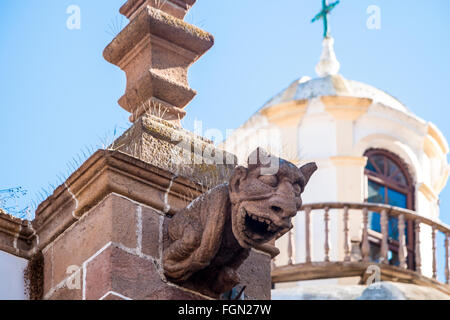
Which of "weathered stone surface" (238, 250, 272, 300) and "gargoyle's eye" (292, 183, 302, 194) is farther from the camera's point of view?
"weathered stone surface" (238, 250, 272, 300)

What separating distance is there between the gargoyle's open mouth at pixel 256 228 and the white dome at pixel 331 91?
1933cm

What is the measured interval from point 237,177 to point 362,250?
56.2ft

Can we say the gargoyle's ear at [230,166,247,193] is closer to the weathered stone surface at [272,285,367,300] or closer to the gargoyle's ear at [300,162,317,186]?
the gargoyle's ear at [300,162,317,186]

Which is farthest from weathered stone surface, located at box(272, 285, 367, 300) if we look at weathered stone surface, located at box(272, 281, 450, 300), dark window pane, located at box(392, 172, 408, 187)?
dark window pane, located at box(392, 172, 408, 187)

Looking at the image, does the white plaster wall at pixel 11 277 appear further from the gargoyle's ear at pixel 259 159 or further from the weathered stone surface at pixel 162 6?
the weathered stone surface at pixel 162 6

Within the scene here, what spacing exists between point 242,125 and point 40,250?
740 inches

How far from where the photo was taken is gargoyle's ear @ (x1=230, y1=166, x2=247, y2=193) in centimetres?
866

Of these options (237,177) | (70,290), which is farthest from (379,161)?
(237,177)

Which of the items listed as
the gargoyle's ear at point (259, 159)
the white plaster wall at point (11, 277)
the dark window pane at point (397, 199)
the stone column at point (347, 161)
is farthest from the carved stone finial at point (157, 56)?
the dark window pane at point (397, 199)

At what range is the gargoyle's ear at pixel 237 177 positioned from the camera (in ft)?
28.4

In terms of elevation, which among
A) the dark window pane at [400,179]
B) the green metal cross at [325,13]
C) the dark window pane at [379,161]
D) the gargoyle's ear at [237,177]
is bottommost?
the gargoyle's ear at [237,177]

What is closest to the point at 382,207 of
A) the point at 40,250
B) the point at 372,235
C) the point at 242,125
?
the point at 372,235

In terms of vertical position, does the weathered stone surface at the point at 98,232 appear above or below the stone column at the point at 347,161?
below
